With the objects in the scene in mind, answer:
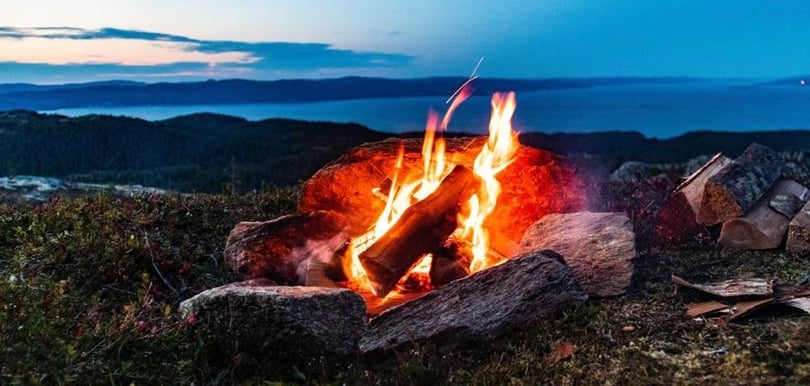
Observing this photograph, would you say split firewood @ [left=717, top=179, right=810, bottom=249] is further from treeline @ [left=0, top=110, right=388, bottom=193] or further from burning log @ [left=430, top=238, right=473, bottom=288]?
treeline @ [left=0, top=110, right=388, bottom=193]

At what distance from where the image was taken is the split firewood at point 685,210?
675cm

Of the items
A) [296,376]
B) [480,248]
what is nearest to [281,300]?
[296,376]

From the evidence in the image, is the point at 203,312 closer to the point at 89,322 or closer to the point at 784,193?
the point at 89,322

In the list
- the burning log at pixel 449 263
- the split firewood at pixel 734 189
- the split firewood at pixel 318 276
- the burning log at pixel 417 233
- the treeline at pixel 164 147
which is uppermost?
the split firewood at pixel 734 189

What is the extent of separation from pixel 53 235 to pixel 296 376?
4.00 m

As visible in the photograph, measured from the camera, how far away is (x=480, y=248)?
630 centimetres

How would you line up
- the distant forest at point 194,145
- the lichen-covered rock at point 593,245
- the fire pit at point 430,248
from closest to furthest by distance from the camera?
the fire pit at point 430,248 → the lichen-covered rock at point 593,245 → the distant forest at point 194,145

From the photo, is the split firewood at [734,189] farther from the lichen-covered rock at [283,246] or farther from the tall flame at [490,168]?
the lichen-covered rock at [283,246]

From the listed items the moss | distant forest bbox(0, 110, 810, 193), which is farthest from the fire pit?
distant forest bbox(0, 110, 810, 193)

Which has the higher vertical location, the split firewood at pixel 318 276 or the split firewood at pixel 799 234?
the split firewood at pixel 799 234

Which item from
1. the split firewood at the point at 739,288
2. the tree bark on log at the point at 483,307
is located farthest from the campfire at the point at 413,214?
the split firewood at the point at 739,288

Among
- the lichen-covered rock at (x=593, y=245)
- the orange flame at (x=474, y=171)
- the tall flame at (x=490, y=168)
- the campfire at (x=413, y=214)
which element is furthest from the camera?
the tall flame at (x=490, y=168)

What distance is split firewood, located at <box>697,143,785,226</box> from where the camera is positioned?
645 cm

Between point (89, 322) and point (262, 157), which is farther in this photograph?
point (262, 157)
